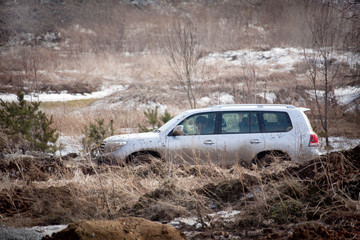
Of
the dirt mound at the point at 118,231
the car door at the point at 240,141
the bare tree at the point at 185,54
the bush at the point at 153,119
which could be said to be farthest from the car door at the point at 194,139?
the bare tree at the point at 185,54

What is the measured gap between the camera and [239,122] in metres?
7.67

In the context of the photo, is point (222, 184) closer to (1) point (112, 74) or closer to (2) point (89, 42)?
(1) point (112, 74)

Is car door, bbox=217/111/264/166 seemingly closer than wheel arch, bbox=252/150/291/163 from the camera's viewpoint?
No

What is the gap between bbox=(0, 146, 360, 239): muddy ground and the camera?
4.23 m

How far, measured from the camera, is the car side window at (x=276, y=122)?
756cm

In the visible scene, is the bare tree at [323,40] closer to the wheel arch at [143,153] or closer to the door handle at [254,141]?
the door handle at [254,141]

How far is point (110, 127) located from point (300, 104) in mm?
12822

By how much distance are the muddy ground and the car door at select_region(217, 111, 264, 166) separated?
3.25 ft

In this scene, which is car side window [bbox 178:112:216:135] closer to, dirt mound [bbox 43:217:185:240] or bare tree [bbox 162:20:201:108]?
dirt mound [bbox 43:217:185:240]

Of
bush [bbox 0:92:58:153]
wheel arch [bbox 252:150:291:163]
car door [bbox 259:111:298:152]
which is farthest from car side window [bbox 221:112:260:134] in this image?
bush [bbox 0:92:58:153]

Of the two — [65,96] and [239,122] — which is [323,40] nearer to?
[239,122]

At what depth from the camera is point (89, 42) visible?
155 ft

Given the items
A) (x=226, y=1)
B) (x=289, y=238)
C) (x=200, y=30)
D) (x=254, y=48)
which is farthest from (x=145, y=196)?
(x=226, y=1)

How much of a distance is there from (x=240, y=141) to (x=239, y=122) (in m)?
0.45
